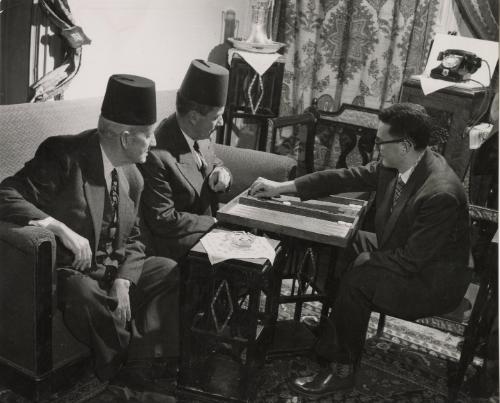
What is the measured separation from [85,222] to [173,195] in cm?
67

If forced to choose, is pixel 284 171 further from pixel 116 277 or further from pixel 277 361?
pixel 116 277

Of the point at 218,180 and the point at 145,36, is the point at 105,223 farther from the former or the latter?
the point at 145,36

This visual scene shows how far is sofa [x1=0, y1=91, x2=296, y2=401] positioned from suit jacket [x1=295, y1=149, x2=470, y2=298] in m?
1.37

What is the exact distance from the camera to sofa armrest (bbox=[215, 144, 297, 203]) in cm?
368

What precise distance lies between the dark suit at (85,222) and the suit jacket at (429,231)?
3.43 ft

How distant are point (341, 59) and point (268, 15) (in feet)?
2.24

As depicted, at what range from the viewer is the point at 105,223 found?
2555 mm

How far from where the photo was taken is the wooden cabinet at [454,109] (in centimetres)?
404

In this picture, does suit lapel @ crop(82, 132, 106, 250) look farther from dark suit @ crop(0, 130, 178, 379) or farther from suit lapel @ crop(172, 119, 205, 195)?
suit lapel @ crop(172, 119, 205, 195)

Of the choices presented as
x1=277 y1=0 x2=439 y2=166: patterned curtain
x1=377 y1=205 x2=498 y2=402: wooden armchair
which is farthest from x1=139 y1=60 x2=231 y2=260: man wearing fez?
x1=277 y1=0 x2=439 y2=166: patterned curtain

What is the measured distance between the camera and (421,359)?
314cm

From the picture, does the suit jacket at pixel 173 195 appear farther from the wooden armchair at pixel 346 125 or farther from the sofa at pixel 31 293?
the wooden armchair at pixel 346 125

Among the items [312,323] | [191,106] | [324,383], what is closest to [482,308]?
[324,383]

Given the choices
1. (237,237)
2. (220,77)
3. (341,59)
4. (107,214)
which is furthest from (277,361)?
(341,59)
